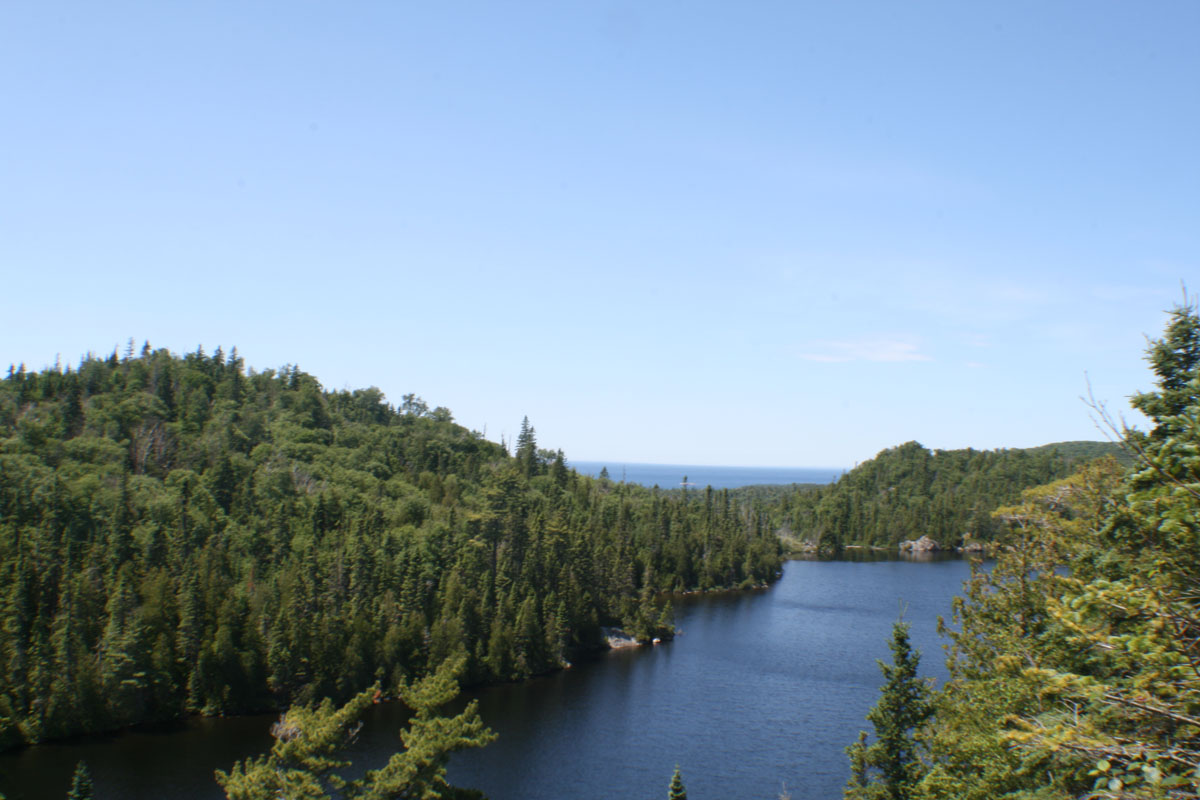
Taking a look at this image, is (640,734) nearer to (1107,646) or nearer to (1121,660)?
(1121,660)

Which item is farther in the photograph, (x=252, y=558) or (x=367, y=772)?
(x=252, y=558)

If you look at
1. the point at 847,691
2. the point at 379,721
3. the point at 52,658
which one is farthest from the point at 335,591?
the point at 847,691

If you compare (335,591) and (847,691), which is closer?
(847,691)

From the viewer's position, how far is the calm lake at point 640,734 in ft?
160

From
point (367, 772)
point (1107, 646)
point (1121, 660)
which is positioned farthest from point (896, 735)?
point (1107, 646)

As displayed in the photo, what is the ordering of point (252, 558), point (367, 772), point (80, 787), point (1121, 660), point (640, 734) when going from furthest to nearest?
1. point (252, 558)
2. point (640, 734)
3. point (80, 787)
4. point (367, 772)
5. point (1121, 660)

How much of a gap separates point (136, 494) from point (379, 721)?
44130 millimetres

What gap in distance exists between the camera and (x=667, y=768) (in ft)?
170

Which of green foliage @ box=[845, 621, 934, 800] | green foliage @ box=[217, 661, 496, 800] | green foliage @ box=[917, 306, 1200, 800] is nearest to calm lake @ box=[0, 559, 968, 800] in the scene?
green foliage @ box=[217, 661, 496, 800]

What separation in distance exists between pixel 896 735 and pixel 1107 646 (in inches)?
933

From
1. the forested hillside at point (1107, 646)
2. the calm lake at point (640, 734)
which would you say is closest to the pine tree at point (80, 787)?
the calm lake at point (640, 734)

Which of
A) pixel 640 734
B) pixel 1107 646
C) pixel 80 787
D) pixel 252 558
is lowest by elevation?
pixel 640 734

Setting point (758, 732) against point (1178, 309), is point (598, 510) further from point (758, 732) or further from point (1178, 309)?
point (1178, 309)

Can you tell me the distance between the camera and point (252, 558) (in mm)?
78375
